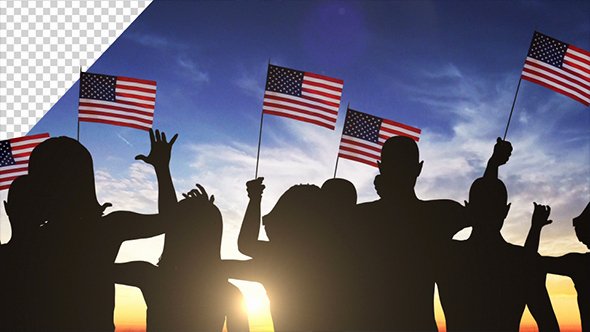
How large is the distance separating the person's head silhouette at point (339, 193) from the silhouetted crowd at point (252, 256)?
0.02 meters

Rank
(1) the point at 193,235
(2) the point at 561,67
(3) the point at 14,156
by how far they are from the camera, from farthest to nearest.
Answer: (3) the point at 14,156 < (2) the point at 561,67 < (1) the point at 193,235

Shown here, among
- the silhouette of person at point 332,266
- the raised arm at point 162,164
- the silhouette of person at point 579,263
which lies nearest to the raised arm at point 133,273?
the raised arm at point 162,164

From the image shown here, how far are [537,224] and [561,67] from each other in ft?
16.9

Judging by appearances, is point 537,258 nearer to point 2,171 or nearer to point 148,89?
point 148,89

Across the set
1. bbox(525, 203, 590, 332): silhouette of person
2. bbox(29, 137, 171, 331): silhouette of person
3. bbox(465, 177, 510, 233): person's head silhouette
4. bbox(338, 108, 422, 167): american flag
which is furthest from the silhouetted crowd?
bbox(338, 108, 422, 167): american flag

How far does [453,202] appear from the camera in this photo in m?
6.63

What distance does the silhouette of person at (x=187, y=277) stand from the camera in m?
6.48

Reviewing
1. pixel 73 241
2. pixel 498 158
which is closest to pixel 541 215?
pixel 498 158

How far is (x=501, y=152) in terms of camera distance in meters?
7.96

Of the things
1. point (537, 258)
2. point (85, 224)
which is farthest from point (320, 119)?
point (85, 224)

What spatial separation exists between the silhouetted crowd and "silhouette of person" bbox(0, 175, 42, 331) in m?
0.01

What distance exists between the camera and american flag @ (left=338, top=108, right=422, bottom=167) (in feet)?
40.0

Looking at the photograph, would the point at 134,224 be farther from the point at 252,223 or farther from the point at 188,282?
the point at 252,223

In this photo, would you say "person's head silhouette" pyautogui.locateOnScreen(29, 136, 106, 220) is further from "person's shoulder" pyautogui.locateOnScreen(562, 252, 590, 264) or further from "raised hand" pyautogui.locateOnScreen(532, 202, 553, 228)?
"person's shoulder" pyautogui.locateOnScreen(562, 252, 590, 264)
